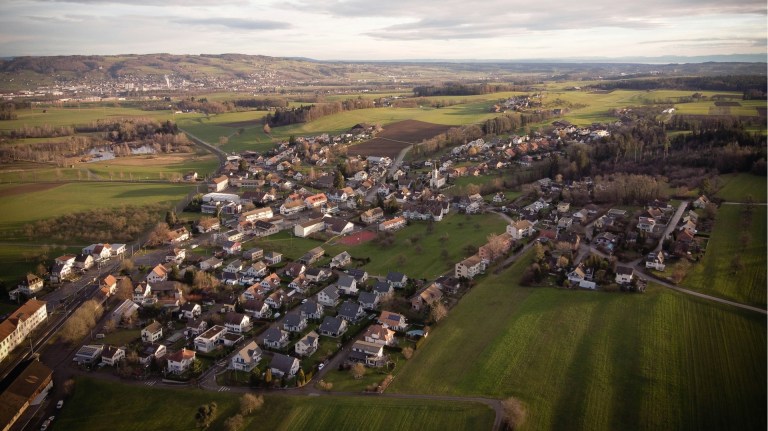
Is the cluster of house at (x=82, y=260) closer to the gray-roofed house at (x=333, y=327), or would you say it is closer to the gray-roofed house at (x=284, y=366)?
the gray-roofed house at (x=284, y=366)

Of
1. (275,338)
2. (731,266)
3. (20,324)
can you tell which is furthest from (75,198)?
→ (731,266)

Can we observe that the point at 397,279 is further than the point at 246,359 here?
Yes

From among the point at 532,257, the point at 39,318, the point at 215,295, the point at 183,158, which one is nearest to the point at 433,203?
the point at 532,257

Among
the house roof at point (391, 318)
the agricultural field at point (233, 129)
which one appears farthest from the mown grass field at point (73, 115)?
the house roof at point (391, 318)

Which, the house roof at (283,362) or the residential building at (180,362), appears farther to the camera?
the residential building at (180,362)

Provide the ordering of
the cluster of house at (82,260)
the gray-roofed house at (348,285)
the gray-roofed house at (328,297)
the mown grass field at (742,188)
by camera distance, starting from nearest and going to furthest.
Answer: the gray-roofed house at (328,297) → the gray-roofed house at (348,285) → the cluster of house at (82,260) → the mown grass field at (742,188)

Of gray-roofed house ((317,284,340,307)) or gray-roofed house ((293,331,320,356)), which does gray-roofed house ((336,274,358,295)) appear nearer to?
gray-roofed house ((317,284,340,307))

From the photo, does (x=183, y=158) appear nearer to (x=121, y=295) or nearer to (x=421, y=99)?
(x=121, y=295)

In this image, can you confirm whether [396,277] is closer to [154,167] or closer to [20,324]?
[20,324]
